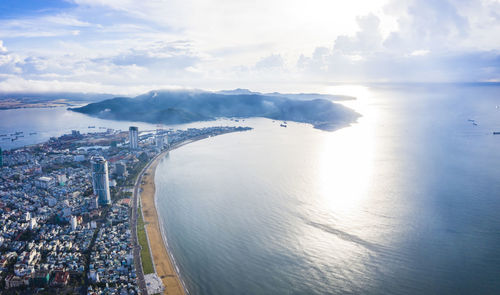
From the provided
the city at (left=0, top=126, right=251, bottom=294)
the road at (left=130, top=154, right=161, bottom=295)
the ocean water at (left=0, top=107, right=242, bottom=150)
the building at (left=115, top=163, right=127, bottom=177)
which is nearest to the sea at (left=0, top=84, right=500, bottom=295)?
the road at (left=130, top=154, right=161, bottom=295)

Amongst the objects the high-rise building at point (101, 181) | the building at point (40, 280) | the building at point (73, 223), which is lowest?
the building at point (40, 280)

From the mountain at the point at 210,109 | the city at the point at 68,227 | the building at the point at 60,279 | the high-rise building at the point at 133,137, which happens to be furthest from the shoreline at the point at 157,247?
the mountain at the point at 210,109

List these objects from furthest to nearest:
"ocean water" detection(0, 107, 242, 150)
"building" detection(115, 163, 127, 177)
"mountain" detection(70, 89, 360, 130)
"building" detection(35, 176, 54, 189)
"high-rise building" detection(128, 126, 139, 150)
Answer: "mountain" detection(70, 89, 360, 130), "ocean water" detection(0, 107, 242, 150), "high-rise building" detection(128, 126, 139, 150), "building" detection(115, 163, 127, 177), "building" detection(35, 176, 54, 189)

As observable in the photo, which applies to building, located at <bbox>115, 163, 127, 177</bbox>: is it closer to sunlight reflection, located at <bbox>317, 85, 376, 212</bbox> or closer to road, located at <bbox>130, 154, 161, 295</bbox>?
road, located at <bbox>130, 154, 161, 295</bbox>

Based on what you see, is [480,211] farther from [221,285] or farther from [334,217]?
[221,285]

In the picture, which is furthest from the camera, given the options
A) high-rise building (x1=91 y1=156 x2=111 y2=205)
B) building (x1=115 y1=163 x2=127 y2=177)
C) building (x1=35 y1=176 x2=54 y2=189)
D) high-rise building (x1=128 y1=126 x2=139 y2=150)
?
high-rise building (x1=128 y1=126 x2=139 y2=150)

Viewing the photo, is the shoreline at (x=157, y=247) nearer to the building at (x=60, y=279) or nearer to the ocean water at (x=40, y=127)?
the building at (x=60, y=279)
